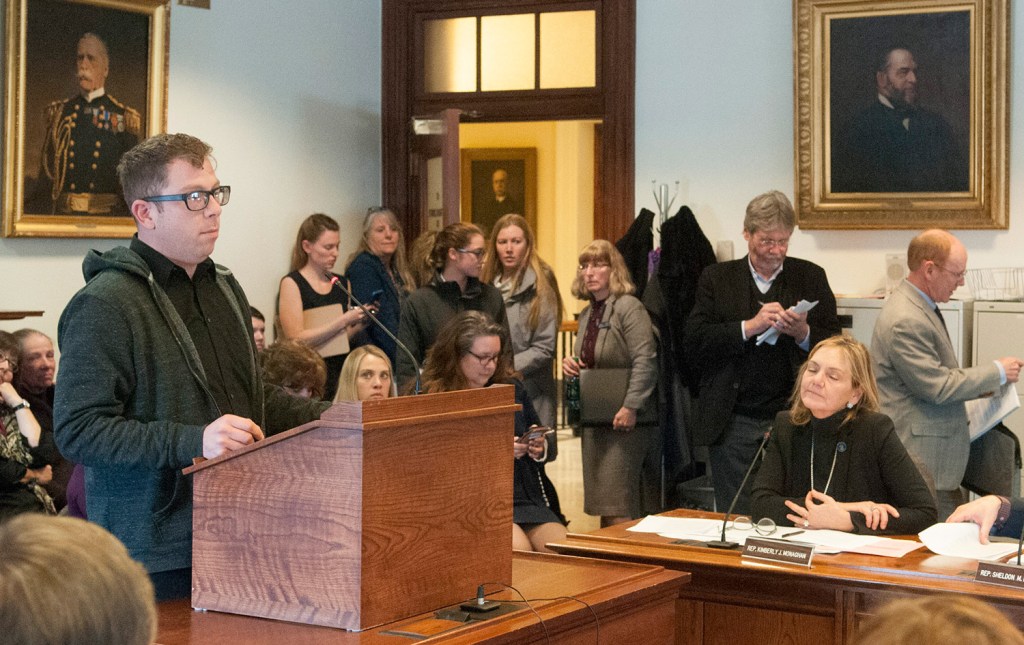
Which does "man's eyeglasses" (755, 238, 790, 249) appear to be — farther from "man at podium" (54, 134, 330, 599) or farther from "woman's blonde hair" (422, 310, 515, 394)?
"man at podium" (54, 134, 330, 599)

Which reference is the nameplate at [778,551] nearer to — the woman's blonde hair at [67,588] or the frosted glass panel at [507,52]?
the woman's blonde hair at [67,588]

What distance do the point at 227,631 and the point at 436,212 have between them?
17.0 ft

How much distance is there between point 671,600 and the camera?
102 inches

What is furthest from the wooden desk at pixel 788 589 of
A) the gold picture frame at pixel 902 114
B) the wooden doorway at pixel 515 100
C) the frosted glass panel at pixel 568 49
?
the frosted glass panel at pixel 568 49

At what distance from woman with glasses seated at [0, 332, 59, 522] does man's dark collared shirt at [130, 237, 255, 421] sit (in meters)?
2.18

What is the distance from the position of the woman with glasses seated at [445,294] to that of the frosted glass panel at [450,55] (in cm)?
216

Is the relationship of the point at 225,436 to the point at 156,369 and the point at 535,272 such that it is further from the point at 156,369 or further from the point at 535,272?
the point at 535,272

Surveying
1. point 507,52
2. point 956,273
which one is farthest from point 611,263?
point 507,52

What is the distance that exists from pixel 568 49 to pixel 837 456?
3.93m

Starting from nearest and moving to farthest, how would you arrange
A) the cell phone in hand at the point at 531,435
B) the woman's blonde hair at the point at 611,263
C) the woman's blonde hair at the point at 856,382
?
the woman's blonde hair at the point at 856,382, the cell phone in hand at the point at 531,435, the woman's blonde hair at the point at 611,263

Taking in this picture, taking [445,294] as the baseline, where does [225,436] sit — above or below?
below

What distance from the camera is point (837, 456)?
12.0ft

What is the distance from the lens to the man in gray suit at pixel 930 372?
4.76 metres

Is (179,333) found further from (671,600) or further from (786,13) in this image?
(786,13)
